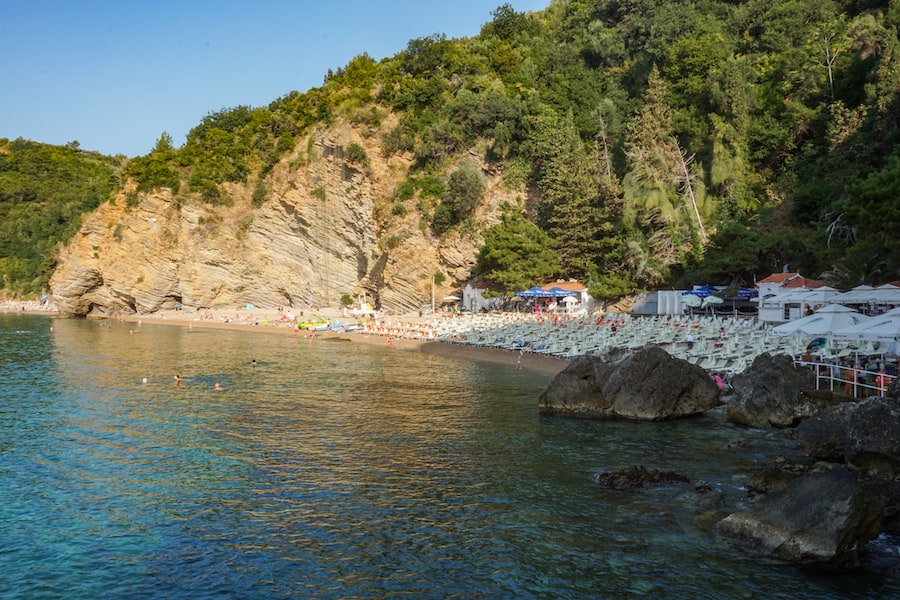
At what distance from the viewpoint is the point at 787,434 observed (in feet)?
49.2

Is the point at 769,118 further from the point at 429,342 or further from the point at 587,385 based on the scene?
the point at 587,385

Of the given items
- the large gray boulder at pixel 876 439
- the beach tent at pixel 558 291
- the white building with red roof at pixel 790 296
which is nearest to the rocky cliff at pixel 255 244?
the beach tent at pixel 558 291

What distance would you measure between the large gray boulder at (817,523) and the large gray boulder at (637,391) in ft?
26.4

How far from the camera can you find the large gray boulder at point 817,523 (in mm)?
8352

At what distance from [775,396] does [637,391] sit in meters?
3.50

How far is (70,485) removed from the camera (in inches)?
481

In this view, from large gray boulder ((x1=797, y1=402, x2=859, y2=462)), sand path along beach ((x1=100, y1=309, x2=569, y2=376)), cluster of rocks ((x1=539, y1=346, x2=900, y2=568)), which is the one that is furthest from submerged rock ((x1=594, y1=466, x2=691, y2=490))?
sand path along beach ((x1=100, y1=309, x2=569, y2=376))

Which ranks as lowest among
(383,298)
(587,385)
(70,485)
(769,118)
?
(70,485)

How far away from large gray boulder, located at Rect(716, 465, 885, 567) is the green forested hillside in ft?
77.3

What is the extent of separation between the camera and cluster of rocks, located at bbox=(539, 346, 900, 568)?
854 centimetres

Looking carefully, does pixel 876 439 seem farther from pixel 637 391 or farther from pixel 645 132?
pixel 645 132

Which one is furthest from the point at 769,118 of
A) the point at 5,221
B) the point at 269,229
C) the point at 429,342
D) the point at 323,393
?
the point at 5,221

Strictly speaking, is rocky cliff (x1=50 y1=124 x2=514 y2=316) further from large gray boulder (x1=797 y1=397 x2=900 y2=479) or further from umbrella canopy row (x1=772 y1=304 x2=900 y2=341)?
large gray boulder (x1=797 y1=397 x2=900 y2=479)

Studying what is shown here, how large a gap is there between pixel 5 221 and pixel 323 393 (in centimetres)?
9577
